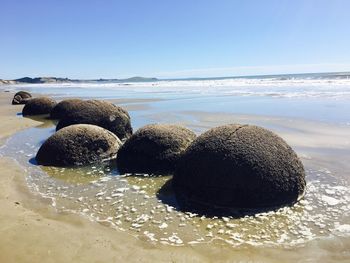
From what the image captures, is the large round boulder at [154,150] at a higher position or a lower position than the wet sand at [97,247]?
higher

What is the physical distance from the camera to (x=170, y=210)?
610cm

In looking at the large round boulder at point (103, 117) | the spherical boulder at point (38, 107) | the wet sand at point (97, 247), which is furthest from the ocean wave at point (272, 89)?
the wet sand at point (97, 247)

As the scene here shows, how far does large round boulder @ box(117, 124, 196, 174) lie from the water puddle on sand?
1.12 ft

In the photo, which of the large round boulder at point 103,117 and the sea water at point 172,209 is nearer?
the sea water at point 172,209

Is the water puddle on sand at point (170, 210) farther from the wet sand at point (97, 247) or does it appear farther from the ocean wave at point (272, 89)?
the ocean wave at point (272, 89)

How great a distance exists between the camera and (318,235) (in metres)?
5.19

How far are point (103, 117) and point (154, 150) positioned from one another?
491 centimetres

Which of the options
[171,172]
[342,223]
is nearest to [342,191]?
[342,223]

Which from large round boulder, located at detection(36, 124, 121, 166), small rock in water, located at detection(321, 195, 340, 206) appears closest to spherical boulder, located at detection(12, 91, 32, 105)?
large round boulder, located at detection(36, 124, 121, 166)

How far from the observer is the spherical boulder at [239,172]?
244 inches

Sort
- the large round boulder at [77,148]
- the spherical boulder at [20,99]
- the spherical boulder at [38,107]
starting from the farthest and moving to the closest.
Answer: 1. the spherical boulder at [20,99]
2. the spherical boulder at [38,107]
3. the large round boulder at [77,148]

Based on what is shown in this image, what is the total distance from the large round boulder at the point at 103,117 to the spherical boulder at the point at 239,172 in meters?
5.87

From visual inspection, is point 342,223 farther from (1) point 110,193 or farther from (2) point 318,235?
(1) point 110,193

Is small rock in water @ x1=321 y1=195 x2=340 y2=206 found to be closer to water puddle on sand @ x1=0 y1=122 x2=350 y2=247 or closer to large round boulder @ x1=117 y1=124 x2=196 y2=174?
water puddle on sand @ x1=0 y1=122 x2=350 y2=247
